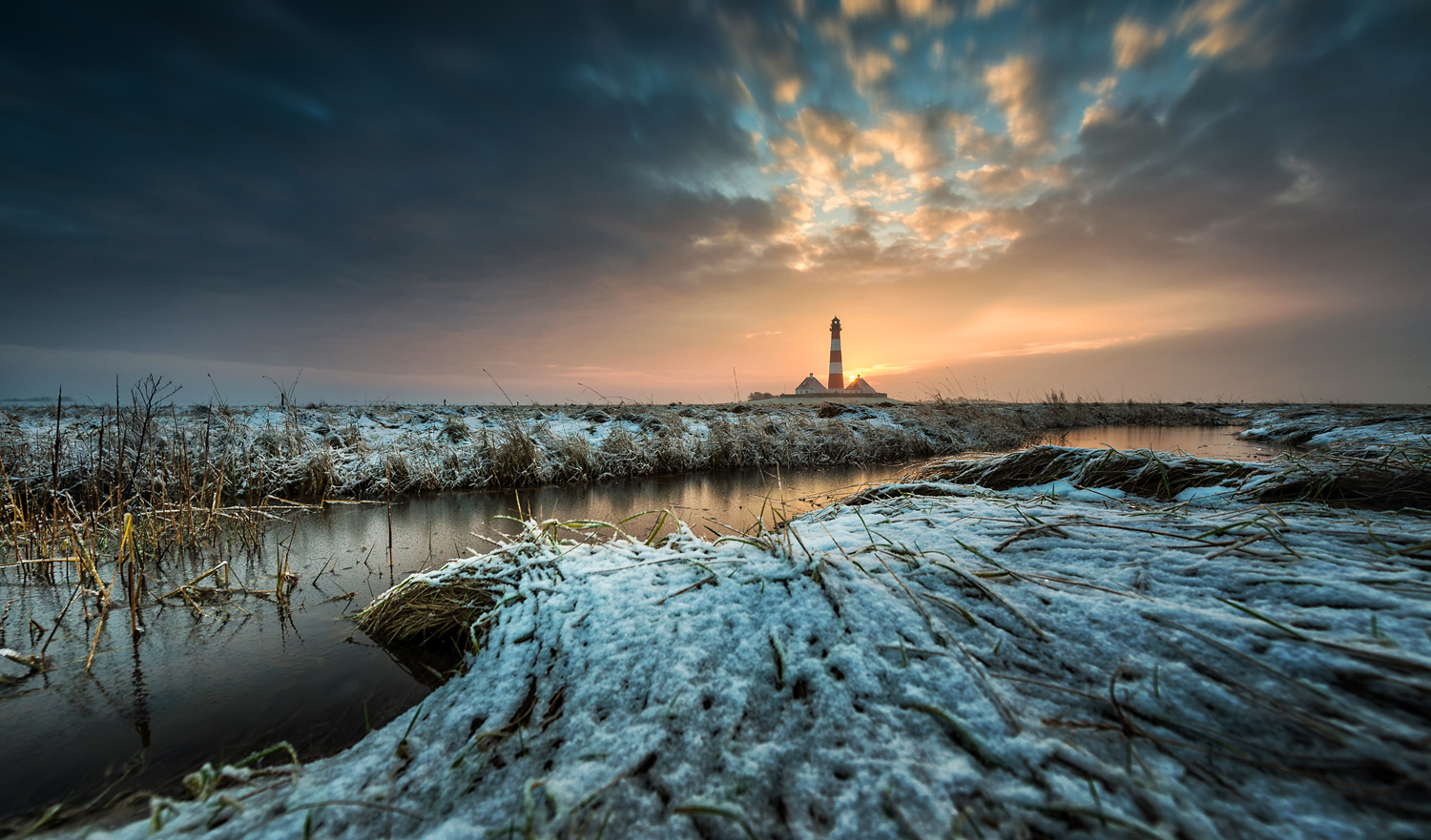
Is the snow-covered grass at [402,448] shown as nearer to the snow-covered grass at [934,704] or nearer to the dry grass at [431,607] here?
the dry grass at [431,607]

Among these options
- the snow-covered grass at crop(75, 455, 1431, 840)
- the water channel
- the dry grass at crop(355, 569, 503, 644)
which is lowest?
the water channel

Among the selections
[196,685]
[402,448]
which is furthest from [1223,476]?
[402,448]

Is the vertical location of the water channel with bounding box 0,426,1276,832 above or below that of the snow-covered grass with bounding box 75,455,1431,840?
below

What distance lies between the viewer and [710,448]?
33.4 ft

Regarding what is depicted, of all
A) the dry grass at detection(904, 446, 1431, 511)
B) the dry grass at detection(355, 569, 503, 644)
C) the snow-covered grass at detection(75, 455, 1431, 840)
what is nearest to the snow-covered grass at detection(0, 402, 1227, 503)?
the dry grass at detection(355, 569, 503, 644)

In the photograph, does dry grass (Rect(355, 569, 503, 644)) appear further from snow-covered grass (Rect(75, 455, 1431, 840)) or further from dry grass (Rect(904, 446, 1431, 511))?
dry grass (Rect(904, 446, 1431, 511))

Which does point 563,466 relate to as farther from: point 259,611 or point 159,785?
point 159,785

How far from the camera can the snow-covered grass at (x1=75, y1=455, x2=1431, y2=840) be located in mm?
866

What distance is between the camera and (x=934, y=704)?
3.78ft

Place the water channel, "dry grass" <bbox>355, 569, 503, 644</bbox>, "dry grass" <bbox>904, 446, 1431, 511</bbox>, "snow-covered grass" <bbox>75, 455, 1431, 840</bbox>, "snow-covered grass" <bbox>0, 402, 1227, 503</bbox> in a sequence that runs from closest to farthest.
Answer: "snow-covered grass" <bbox>75, 455, 1431, 840</bbox> → the water channel → "dry grass" <bbox>355, 569, 503, 644</bbox> → "dry grass" <bbox>904, 446, 1431, 511</bbox> → "snow-covered grass" <bbox>0, 402, 1227, 503</bbox>

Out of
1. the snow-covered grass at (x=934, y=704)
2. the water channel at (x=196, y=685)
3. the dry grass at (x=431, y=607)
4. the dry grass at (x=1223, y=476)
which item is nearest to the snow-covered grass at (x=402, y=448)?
the water channel at (x=196, y=685)

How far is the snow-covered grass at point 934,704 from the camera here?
0.87 meters

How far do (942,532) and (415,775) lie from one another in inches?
78.6

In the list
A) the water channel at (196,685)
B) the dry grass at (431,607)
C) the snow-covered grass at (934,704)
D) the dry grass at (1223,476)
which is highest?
the dry grass at (1223,476)
